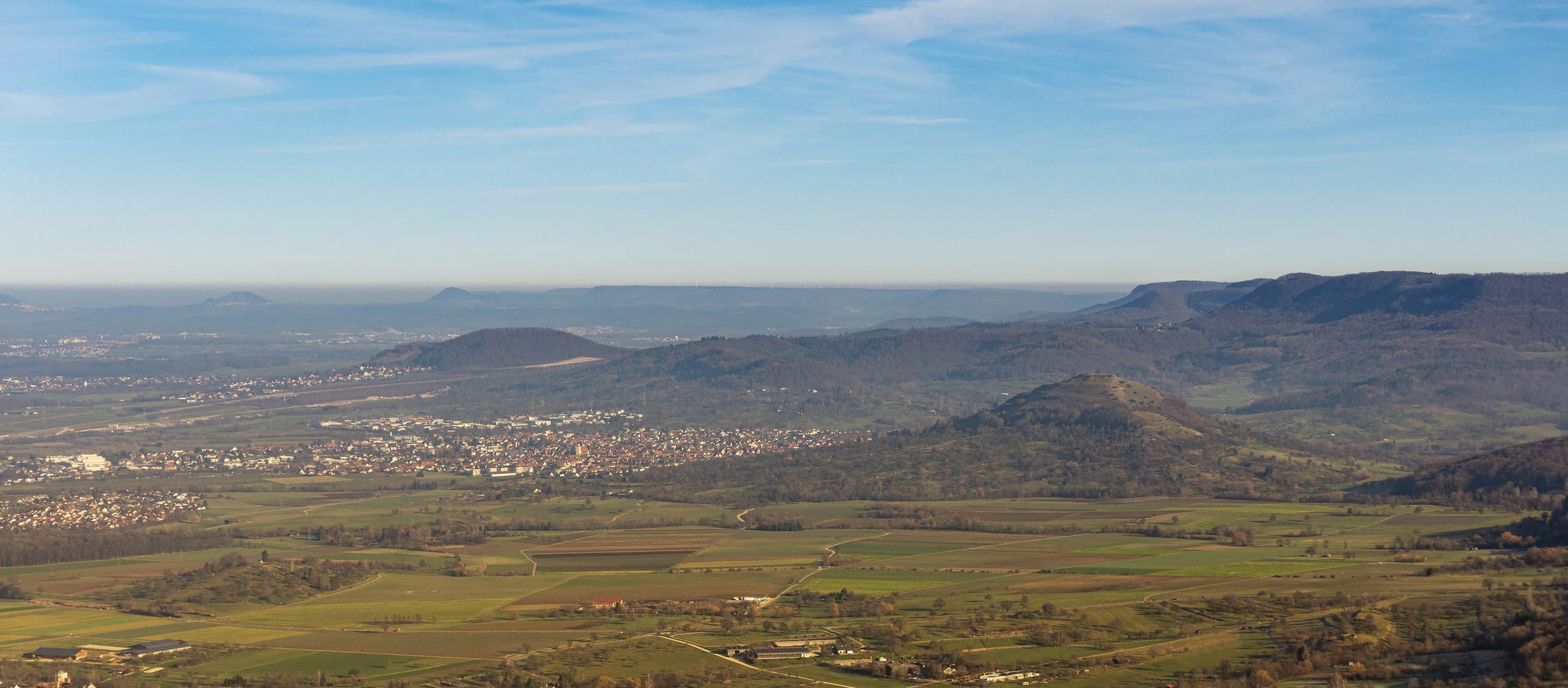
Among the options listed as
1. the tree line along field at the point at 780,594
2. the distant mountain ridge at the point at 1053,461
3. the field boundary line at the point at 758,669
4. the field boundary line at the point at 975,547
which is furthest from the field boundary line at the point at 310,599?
the distant mountain ridge at the point at 1053,461

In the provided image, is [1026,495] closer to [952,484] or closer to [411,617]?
[952,484]

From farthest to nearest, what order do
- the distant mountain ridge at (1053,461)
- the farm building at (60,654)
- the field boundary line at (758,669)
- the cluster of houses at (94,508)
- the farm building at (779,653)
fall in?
the distant mountain ridge at (1053,461) < the cluster of houses at (94,508) < the farm building at (60,654) < the farm building at (779,653) < the field boundary line at (758,669)

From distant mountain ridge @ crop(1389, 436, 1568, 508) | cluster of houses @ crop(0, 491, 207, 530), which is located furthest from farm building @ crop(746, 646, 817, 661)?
cluster of houses @ crop(0, 491, 207, 530)

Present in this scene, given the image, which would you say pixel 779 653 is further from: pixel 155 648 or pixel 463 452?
pixel 463 452

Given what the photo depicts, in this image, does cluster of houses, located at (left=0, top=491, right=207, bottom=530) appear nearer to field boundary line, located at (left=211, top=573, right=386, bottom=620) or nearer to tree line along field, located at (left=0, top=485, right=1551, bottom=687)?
tree line along field, located at (left=0, top=485, right=1551, bottom=687)

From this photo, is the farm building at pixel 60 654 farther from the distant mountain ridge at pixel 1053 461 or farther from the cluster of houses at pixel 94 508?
the distant mountain ridge at pixel 1053 461

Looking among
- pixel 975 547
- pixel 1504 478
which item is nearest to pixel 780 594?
pixel 975 547

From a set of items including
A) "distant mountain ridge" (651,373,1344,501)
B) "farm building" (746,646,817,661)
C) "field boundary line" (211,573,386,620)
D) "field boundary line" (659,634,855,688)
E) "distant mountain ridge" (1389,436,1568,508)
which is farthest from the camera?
"distant mountain ridge" (651,373,1344,501)
